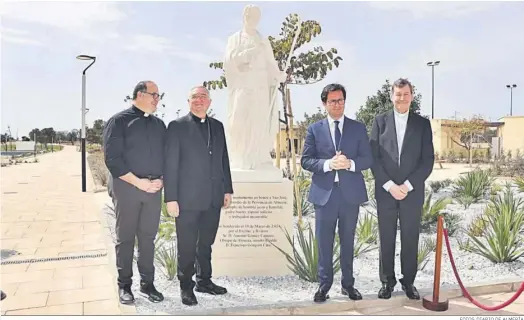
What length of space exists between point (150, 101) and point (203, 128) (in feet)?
1.57

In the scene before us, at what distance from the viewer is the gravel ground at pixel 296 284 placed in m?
4.14

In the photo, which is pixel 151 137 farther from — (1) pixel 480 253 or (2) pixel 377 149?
(1) pixel 480 253

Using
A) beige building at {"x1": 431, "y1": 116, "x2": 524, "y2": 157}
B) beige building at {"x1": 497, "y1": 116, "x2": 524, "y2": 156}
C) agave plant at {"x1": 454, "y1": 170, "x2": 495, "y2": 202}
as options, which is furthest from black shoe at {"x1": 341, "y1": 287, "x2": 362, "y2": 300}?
beige building at {"x1": 497, "y1": 116, "x2": 524, "y2": 156}

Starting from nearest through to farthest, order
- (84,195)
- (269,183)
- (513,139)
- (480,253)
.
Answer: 1. (269,183)
2. (480,253)
3. (84,195)
4. (513,139)

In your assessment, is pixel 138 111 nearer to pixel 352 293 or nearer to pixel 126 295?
pixel 126 295

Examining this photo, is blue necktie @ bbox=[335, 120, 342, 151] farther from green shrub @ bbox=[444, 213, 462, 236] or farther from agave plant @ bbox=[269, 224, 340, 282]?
green shrub @ bbox=[444, 213, 462, 236]

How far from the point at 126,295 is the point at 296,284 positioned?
154 cm

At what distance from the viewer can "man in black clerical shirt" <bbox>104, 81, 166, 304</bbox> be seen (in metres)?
3.90

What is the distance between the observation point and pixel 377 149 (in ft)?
13.9

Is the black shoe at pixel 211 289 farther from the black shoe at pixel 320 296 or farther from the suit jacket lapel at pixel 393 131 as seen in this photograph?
the suit jacket lapel at pixel 393 131

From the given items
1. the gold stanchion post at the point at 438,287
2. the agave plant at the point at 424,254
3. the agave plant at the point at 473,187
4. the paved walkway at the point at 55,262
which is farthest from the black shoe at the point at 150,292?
the agave plant at the point at 473,187

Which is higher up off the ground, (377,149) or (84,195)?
(377,149)

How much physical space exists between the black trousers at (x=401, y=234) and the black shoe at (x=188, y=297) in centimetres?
159

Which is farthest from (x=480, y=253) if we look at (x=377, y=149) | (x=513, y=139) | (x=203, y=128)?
(x=513, y=139)
